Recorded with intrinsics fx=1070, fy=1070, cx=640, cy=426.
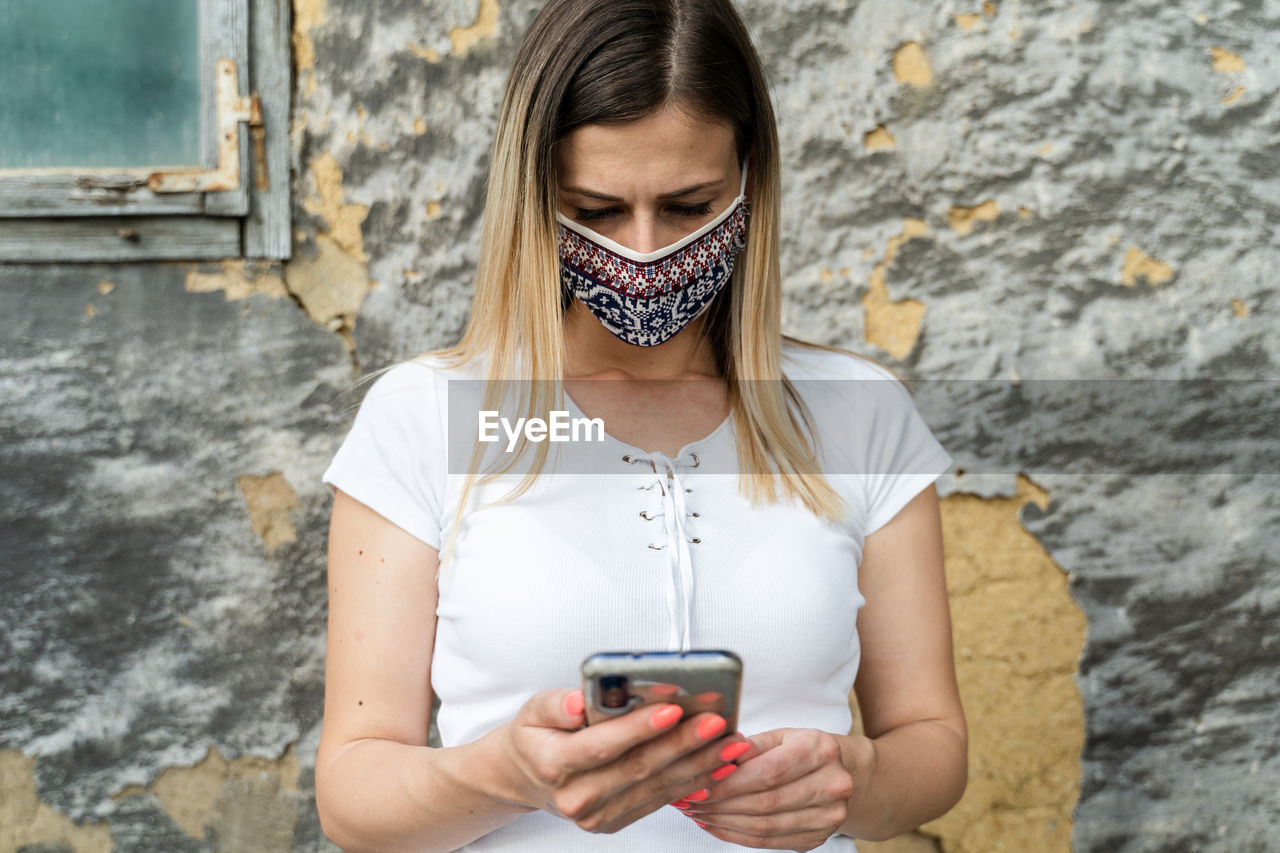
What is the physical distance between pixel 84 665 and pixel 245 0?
1.47 metres

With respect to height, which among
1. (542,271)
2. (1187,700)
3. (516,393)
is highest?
(542,271)

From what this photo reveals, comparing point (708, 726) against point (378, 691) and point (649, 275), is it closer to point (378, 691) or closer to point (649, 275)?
point (378, 691)

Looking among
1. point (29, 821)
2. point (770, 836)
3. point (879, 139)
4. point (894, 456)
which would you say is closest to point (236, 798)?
point (29, 821)

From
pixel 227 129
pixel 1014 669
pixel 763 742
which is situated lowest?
pixel 1014 669

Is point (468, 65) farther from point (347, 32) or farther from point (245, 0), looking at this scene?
point (245, 0)

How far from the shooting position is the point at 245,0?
2291mm

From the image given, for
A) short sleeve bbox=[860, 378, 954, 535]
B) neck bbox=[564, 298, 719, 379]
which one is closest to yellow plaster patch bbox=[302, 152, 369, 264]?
neck bbox=[564, 298, 719, 379]

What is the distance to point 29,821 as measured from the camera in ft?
7.60

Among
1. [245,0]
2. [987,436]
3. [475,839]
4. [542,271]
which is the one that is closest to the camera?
[475,839]

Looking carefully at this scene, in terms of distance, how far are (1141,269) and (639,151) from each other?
143 centimetres

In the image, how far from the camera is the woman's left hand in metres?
1.22

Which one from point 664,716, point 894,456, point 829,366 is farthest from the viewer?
point 829,366

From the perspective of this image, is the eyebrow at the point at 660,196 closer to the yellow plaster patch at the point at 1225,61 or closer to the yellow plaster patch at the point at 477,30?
the yellow plaster patch at the point at 477,30

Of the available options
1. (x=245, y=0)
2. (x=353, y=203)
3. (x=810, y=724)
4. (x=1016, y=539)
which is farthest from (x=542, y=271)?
(x=1016, y=539)
